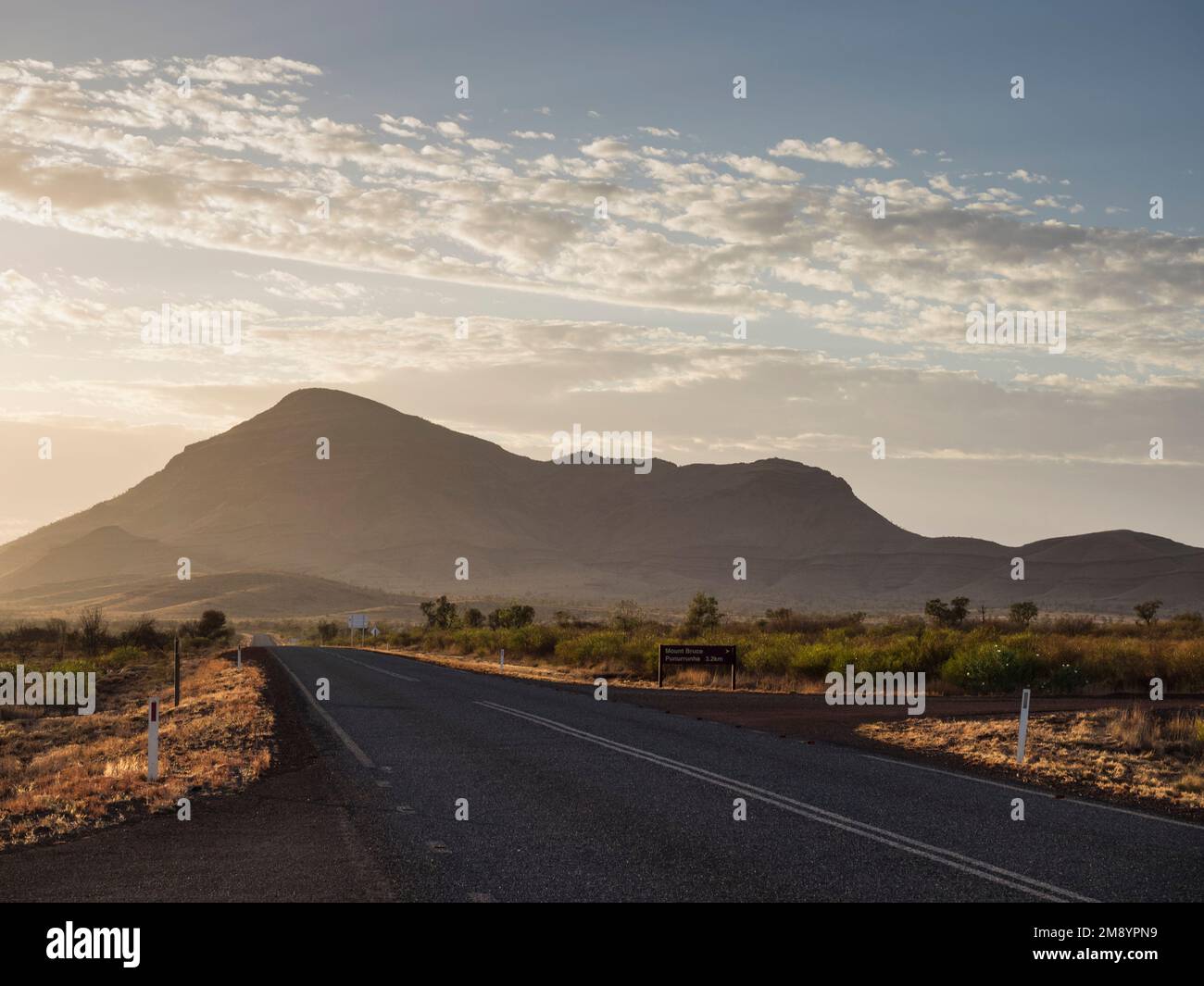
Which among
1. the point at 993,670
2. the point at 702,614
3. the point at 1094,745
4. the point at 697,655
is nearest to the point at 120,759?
the point at 1094,745

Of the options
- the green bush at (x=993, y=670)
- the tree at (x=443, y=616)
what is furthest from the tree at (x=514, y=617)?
the green bush at (x=993, y=670)

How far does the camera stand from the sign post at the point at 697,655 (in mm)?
32969

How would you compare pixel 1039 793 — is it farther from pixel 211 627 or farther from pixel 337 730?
pixel 211 627

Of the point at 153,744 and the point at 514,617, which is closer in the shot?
the point at 153,744

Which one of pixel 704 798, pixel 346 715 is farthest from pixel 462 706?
pixel 704 798

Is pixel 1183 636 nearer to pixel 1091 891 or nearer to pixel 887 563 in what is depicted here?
pixel 1091 891

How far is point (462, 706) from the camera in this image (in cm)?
2405

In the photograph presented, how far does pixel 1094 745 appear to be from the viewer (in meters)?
17.4

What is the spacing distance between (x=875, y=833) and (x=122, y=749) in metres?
13.9

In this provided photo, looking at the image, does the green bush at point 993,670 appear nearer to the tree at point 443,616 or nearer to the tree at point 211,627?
the tree at point 443,616

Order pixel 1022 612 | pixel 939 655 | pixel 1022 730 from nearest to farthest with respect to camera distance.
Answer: pixel 1022 730 < pixel 939 655 < pixel 1022 612

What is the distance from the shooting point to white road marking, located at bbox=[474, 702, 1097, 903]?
836cm

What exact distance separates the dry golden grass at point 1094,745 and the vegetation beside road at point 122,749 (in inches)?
434
